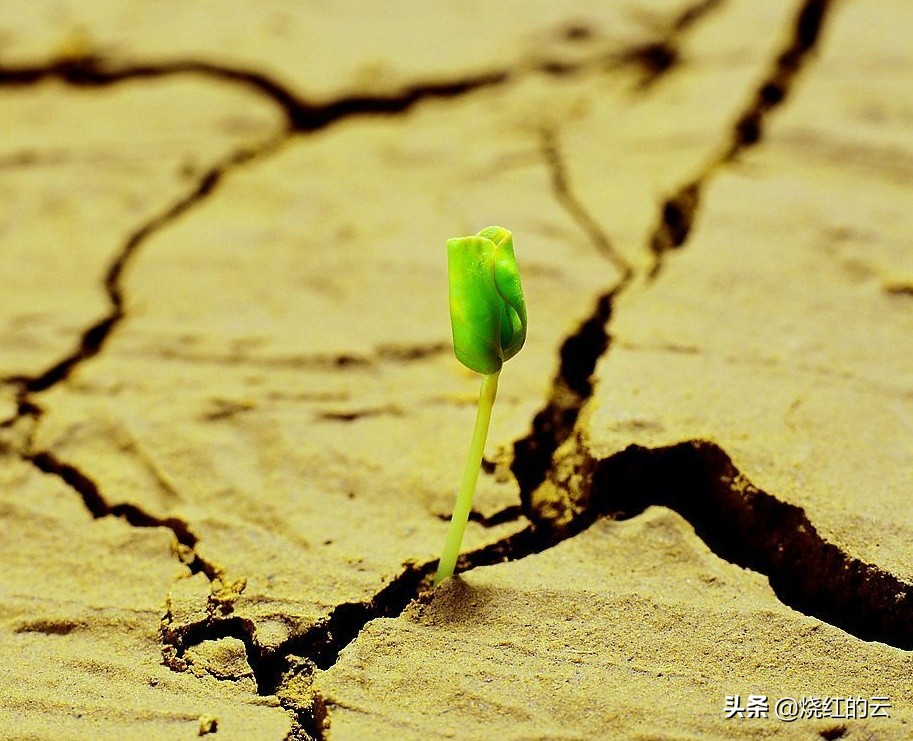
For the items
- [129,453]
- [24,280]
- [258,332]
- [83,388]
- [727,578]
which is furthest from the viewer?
[24,280]

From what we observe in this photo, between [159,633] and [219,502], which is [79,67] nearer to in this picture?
[219,502]

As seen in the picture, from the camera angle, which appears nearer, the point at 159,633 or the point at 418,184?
the point at 159,633

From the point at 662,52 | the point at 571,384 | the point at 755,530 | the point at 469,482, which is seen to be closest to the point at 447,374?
the point at 571,384

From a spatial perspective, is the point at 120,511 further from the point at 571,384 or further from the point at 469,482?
the point at 571,384

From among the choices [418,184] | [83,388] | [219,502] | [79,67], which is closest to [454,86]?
[418,184]

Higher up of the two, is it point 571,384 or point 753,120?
point 753,120
